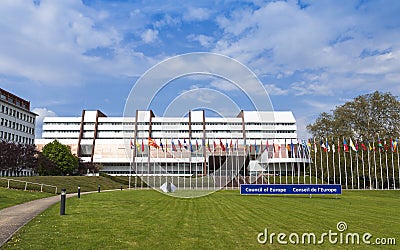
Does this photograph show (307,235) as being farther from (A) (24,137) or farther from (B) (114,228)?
(A) (24,137)

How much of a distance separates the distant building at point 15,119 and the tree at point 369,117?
72003 millimetres

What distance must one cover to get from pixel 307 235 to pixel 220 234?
8.41 ft

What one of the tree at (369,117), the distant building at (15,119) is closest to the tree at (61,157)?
the distant building at (15,119)

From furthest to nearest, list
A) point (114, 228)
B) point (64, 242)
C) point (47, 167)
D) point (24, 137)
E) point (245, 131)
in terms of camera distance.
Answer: point (24, 137) → point (245, 131) → point (47, 167) → point (114, 228) → point (64, 242)

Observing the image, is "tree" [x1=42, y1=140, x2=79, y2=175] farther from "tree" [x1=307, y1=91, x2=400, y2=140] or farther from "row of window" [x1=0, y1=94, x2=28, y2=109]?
"tree" [x1=307, y1=91, x2=400, y2=140]

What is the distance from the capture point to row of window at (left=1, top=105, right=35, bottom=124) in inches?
3607

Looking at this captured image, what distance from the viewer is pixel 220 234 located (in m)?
11.5

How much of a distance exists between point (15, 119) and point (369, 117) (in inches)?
3182

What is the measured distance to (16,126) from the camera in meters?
97.8

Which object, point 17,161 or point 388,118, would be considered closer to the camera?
point 17,161

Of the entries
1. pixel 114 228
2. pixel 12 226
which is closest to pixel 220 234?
pixel 114 228

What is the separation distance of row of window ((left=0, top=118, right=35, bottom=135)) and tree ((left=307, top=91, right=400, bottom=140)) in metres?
72.7

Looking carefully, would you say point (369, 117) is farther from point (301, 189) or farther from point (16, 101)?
point (16, 101)

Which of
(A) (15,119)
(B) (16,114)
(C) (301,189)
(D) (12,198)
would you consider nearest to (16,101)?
(B) (16,114)
